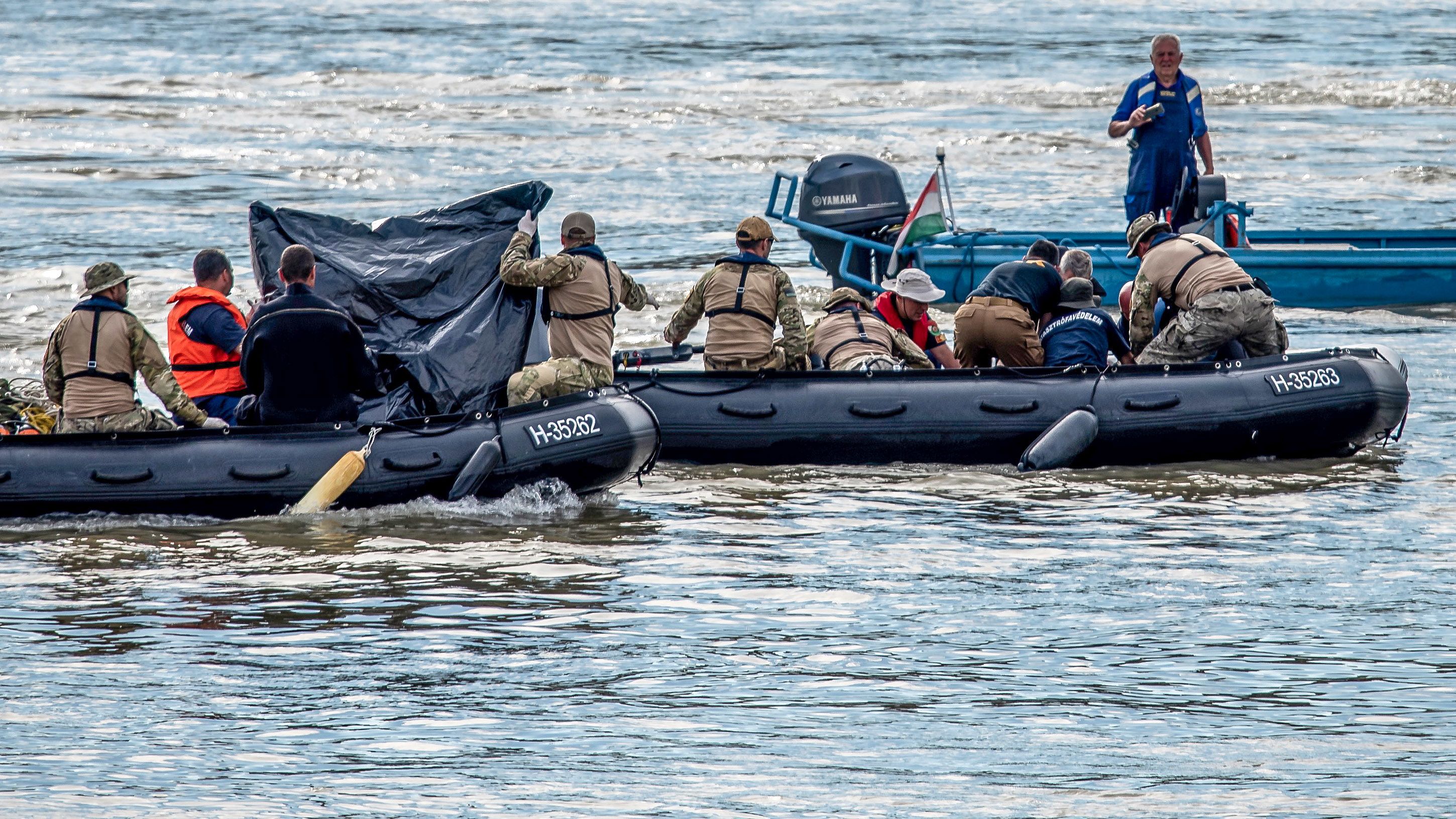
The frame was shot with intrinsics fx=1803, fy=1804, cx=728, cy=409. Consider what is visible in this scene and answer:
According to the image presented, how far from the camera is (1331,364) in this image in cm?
1002

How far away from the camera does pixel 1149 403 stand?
9.76 metres

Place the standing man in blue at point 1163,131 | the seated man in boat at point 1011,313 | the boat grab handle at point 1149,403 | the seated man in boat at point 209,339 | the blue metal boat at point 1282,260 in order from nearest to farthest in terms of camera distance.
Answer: the seated man in boat at point 209,339, the boat grab handle at point 1149,403, the seated man in boat at point 1011,313, the standing man in blue at point 1163,131, the blue metal boat at point 1282,260

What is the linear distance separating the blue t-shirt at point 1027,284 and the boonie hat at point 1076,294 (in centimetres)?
5

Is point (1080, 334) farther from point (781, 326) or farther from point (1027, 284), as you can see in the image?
point (781, 326)

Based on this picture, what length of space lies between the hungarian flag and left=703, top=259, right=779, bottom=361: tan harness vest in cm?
260

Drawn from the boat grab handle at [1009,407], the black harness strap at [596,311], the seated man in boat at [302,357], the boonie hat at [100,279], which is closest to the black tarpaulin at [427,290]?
the black harness strap at [596,311]

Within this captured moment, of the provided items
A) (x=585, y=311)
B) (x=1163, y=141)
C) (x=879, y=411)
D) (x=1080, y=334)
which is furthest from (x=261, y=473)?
(x=1163, y=141)

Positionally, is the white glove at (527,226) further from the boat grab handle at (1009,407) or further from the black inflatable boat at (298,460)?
the boat grab handle at (1009,407)

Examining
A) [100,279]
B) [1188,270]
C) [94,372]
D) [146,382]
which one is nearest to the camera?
[146,382]

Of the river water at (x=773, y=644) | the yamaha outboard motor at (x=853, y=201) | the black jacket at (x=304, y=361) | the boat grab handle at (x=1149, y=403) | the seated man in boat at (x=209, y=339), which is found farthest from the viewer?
the yamaha outboard motor at (x=853, y=201)

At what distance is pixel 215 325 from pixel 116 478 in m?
0.91

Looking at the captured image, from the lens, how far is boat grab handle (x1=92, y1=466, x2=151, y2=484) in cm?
855

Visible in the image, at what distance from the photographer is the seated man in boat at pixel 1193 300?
10102mm

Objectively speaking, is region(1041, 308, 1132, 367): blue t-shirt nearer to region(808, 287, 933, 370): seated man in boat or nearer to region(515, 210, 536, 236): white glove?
region(808, 287, 933, 370): seated man in boat
